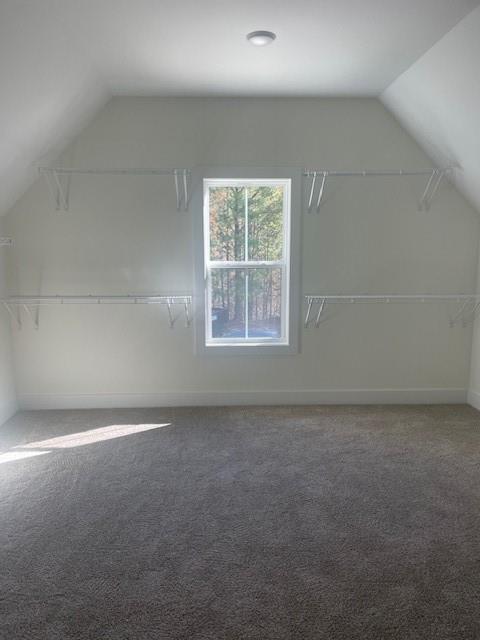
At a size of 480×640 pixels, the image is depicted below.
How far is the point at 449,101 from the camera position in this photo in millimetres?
2834

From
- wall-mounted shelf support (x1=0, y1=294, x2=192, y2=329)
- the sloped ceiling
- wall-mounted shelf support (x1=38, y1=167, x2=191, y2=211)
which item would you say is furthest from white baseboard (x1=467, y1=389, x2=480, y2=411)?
wall-mounted shelf support (x1=38, y1=167, x2=191, y2=211)

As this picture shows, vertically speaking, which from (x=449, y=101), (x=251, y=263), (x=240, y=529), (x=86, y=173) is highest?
(x=449, y=101)

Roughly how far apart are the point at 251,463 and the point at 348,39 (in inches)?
96.6

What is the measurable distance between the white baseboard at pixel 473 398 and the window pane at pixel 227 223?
2161 millimetres

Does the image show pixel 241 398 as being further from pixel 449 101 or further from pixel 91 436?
pixel 449 101

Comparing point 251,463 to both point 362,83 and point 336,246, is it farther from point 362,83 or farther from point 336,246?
point 362,83

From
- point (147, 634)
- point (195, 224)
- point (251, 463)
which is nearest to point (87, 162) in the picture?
point (195, 224)

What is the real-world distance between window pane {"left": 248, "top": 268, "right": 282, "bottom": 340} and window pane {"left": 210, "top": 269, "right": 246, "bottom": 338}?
72 millimetres

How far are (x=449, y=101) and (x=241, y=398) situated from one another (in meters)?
2.53

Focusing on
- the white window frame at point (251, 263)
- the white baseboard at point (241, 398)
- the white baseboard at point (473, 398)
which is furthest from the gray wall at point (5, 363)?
→ the white baseboard at point (473, 398)

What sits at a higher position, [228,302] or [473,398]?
[228,302]

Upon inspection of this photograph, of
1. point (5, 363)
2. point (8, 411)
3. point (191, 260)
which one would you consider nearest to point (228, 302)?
point (191, 260)

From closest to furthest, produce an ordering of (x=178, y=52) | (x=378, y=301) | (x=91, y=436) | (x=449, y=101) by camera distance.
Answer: (x=178, y=52)
(x=449, y=101)
(x=91, y=436)
(x=378, y=301)

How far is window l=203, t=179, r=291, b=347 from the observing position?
3.64m
